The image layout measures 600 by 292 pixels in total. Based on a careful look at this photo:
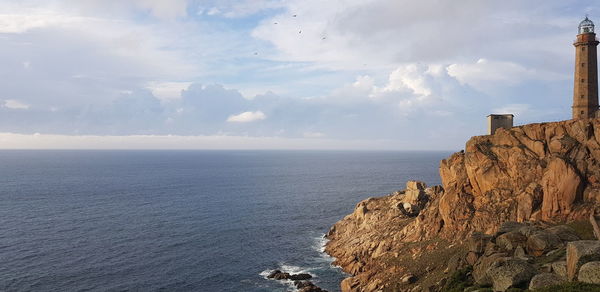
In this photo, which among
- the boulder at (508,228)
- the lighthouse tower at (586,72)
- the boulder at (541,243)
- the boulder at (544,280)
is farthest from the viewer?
the lighthouse tower at (586,72)

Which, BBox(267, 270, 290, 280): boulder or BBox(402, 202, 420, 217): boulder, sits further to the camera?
BBox(402, 202, 420, 217): boulder

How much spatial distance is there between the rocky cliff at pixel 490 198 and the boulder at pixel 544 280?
51.2ft

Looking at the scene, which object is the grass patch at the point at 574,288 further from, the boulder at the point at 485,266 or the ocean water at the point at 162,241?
the ocean water at the point at 162,241

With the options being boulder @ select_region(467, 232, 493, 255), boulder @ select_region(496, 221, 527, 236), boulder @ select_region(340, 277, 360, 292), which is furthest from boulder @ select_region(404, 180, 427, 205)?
boulder @ select_region(467, 232, 493, 255)

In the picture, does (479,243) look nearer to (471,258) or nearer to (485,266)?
(471,258)

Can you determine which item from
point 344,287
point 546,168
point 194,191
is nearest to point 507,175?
point 546,168

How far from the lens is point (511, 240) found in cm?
4584

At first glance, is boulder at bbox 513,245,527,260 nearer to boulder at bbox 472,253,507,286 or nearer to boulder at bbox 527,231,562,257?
boulder at bbox 527,231,562,257

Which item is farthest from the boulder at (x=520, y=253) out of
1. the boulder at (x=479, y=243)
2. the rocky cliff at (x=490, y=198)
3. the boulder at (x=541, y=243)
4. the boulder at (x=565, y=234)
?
the rocky cliff at (x=490, y=198)

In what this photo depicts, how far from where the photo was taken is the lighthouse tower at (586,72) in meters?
74.2

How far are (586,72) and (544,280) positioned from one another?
191ft

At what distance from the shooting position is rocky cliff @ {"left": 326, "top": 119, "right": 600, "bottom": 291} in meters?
58.8

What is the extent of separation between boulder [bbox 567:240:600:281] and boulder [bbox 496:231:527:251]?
10.9 meters

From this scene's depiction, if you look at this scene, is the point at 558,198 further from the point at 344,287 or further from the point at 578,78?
the point at 344,287
